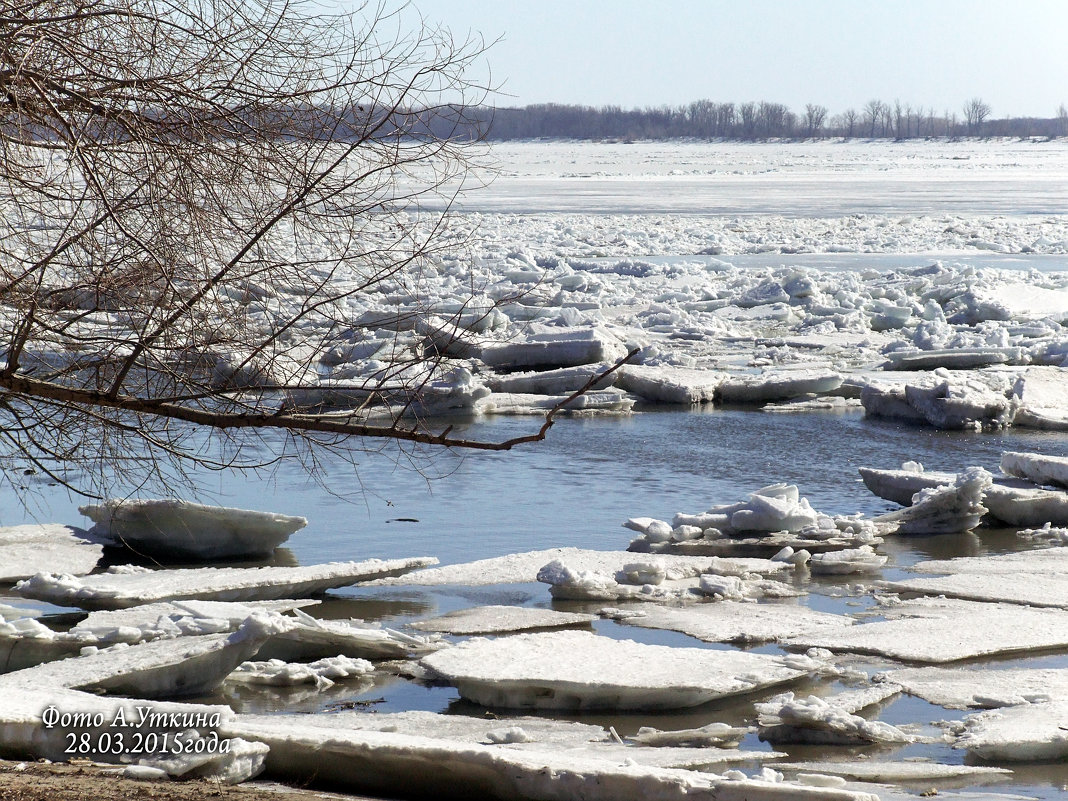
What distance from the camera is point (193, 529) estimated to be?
22.3 feet

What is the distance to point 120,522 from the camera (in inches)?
267

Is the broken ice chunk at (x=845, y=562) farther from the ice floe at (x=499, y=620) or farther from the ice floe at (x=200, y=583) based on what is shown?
the ice floe at (x=200, y=583)

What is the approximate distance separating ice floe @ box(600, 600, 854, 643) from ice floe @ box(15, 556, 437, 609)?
1247 mm

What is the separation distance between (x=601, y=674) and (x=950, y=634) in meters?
1.64

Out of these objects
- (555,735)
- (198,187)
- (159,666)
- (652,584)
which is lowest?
(652,584)

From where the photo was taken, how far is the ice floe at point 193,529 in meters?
6.78

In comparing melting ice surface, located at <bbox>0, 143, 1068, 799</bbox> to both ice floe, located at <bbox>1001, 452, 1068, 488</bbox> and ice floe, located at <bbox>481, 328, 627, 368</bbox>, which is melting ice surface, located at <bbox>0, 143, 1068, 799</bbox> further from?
ice floe, located at <bbox>481, 328, 627, 368</bbox>

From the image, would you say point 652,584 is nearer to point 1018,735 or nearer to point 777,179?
point 1018,735

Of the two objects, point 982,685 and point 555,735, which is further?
point 982,685

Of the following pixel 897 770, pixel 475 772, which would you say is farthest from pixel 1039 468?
pixel 475 772

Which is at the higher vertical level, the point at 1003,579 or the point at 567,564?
the point at 567,564

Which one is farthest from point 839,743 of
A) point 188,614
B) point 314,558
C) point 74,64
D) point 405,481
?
point 405,481

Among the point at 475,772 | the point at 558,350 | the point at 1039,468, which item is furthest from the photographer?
the point at 558,350

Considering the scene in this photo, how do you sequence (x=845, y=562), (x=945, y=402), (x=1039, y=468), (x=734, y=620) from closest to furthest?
(x=734, y=620), (x=845, y=562), (x=1039, y=468), (x=945, y=402)
